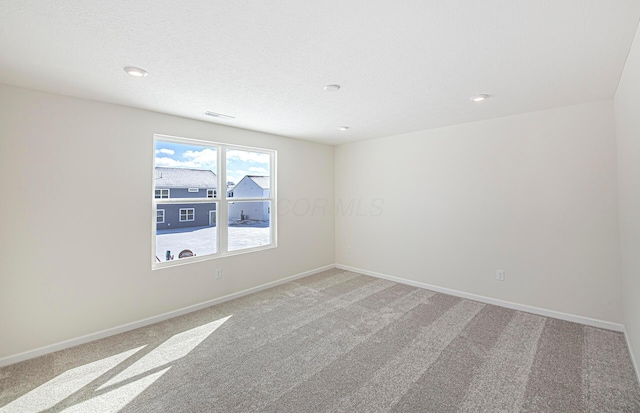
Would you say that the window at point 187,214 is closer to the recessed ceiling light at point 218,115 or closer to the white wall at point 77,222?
the white wall at point 77,222

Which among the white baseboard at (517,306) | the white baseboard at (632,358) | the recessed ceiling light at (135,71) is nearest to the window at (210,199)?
the recessed ceiling light at (135,71)

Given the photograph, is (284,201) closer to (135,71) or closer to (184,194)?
(184,194)

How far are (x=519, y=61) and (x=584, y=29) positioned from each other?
419mm

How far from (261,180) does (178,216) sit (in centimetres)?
140

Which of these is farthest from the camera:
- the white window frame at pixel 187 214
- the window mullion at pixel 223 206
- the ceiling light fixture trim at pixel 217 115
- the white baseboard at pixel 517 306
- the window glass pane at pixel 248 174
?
the window glass pane at pixel 248 174

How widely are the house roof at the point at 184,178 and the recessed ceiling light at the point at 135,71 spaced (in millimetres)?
1328

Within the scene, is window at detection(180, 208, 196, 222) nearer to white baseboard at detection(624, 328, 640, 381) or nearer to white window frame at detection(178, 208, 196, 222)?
white window frame at detection(178, 208, 196, 222)

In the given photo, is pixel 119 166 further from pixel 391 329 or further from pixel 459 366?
pixel 459 366

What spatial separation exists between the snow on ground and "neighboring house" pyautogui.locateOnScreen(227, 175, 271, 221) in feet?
0.57

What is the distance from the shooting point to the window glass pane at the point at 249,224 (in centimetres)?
409

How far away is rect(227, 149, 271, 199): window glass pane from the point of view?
4078mm

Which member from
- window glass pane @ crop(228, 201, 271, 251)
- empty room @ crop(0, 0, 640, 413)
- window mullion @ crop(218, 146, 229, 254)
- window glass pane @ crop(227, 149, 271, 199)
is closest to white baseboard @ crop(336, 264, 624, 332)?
empty room @ crop(0, 0, 640, 413)

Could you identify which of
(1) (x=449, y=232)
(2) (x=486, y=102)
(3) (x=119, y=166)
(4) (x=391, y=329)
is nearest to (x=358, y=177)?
(1) (x=449, y=232)

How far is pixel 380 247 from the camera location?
487 centimetres
